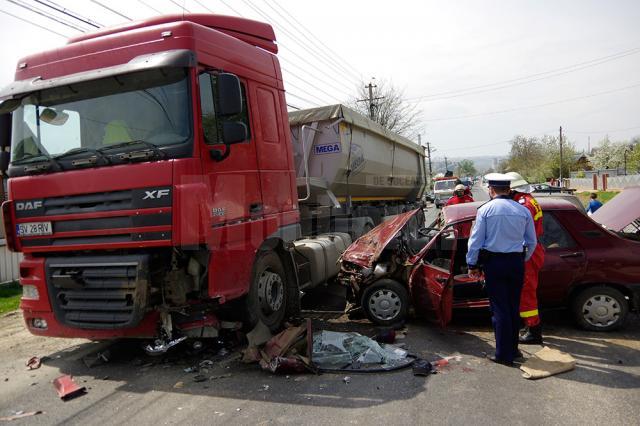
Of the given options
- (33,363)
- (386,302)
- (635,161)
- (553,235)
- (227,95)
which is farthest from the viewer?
(635,161)

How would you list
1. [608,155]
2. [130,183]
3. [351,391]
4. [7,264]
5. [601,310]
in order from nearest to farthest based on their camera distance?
[351,391], [130,183], [601,310], [7,264], [608,155]

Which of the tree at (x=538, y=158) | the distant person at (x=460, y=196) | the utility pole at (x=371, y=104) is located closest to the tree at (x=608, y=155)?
the tree at (x=538, y=158)

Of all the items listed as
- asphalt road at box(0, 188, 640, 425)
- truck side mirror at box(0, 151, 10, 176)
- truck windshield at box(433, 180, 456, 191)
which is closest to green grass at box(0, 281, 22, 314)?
asphalt road at box(0, 188, 640, 425)

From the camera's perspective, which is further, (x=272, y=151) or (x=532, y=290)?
(x=272, y=151)

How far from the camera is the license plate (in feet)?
14.8

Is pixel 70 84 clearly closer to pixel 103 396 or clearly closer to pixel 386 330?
pixel 103 396

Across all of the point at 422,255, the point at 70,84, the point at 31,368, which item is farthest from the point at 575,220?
the point at 31,368

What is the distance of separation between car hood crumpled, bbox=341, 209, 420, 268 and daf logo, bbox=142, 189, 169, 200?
280 centimetres

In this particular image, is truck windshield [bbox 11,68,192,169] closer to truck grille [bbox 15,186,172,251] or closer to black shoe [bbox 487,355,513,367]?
truck grille [bbox 15,186,172,251]

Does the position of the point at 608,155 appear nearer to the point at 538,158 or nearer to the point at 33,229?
the point at 538,158

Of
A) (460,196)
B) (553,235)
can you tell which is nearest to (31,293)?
(553,235)

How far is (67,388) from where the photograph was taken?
4.28 meters

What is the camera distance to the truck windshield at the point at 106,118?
4273mm

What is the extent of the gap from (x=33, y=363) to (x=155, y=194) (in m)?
2.64
